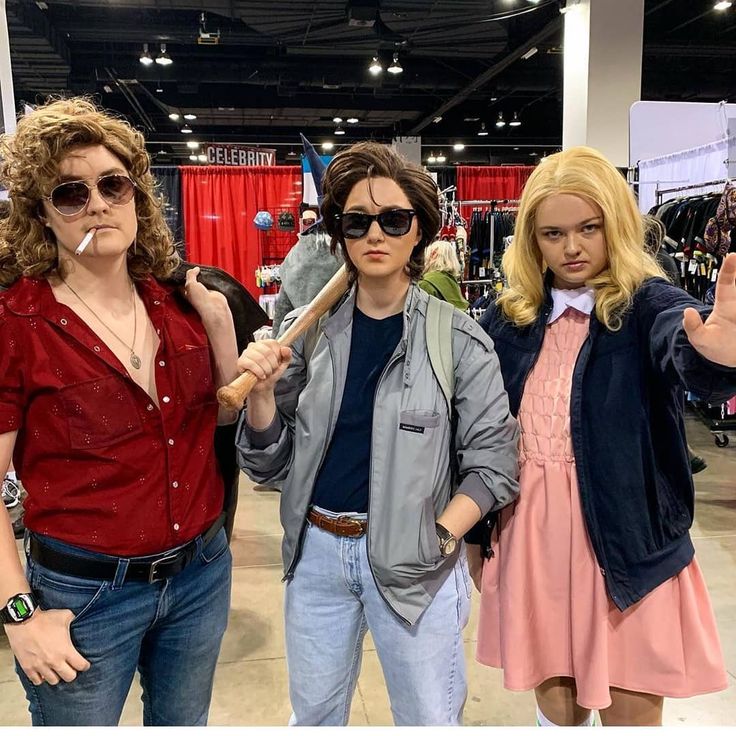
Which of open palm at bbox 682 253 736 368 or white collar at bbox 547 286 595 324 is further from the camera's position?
white collar at bbox 547 286 595 324

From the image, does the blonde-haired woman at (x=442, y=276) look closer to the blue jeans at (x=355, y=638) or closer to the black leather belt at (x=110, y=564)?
the blue jeans at (x=355, y=638)

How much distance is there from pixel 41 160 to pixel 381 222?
610mm

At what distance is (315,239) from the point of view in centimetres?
335

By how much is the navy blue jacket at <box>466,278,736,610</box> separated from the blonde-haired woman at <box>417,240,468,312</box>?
8.27 feet

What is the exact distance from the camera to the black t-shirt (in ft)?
4.48

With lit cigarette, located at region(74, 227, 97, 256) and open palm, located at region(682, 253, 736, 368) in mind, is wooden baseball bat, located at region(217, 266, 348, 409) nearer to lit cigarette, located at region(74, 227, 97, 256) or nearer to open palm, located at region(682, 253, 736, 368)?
lit cigarette, located at region(74, 227, 97, 256)

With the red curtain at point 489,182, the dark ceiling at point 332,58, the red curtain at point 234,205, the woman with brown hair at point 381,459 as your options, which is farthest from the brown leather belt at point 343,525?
the red curtain at point 489,182

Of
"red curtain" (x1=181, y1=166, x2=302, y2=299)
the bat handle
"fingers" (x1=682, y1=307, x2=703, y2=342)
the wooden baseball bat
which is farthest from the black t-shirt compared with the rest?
"red curtain" (x1=181, y1=166, x2=302, y2=299)

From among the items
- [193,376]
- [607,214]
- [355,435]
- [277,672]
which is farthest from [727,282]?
[277,672]

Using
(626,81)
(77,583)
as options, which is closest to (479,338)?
(77,583)

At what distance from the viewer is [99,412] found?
1.21 meters

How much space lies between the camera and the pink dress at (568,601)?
4.91 ft

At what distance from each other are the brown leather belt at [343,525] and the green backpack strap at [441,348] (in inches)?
11.2

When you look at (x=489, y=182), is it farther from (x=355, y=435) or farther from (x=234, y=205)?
(x=355, y=435)
